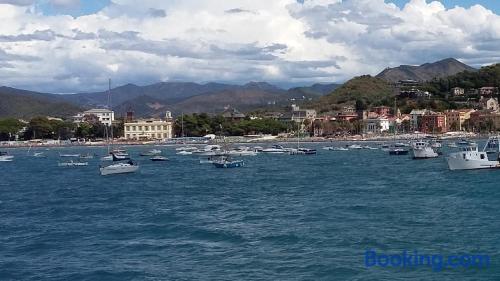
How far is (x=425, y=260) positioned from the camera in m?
18.5

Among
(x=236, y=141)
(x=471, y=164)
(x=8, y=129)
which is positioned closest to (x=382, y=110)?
(x=236, y=141)

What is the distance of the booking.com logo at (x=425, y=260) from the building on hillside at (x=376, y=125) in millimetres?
136731

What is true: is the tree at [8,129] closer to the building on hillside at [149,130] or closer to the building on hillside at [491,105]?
the building on hillside at [149,130]

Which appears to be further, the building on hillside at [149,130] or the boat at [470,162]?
the building on hillside at [149,130]

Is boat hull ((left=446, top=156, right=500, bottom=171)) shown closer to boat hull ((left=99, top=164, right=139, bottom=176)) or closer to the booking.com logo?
boat hull ((left=99, top=164, right=139, bottom=176))

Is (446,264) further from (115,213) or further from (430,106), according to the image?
(430,106)

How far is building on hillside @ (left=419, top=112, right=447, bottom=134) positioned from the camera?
148750 mm

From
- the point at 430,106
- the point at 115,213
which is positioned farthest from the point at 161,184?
the point at 430,106

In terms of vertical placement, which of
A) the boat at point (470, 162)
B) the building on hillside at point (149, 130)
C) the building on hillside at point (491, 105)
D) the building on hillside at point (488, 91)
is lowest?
the boat at point (470, 162)

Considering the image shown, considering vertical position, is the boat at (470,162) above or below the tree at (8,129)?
below

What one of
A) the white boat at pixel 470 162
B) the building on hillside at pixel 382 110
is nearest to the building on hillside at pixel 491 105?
the building on hillside at pixel 382 110

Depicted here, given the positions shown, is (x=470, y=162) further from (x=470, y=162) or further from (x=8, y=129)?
(x=8, y=129)

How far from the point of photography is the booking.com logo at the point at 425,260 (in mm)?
17891

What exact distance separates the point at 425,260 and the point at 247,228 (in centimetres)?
752
